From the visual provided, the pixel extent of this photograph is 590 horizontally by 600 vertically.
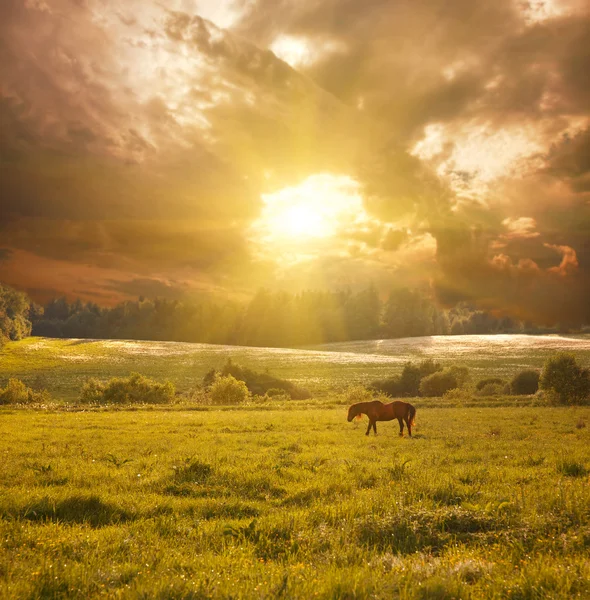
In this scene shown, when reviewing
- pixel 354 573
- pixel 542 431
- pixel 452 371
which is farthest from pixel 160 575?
pixel 452 371

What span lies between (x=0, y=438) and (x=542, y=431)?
2863 centimetres

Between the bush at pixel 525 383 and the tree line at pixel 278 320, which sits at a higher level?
the tree line at pixel 278 320

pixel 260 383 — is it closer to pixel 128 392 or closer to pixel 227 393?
pixel 227 393

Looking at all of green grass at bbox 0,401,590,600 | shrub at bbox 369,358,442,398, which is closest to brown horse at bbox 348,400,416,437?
green grass at bbox 0,401,590,600

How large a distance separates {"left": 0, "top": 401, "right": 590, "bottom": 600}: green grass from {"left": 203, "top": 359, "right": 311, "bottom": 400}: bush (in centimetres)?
4652

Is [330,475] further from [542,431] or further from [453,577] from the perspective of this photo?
[542,431]

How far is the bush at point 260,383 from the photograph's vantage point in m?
63.7

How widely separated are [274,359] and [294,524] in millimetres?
106851

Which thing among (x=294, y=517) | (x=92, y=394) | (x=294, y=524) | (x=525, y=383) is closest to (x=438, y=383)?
(x=525, y=383)

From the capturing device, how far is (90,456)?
1633cm

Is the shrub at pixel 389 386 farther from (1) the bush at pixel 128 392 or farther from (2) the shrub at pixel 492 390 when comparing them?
(1) the bush at pixel 128 392

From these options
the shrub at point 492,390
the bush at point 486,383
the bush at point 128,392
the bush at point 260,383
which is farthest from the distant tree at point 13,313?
the shrub at point 492,390

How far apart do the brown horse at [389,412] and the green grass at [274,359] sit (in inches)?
1727

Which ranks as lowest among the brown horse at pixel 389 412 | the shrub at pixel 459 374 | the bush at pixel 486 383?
the bush at pixel 486 383
